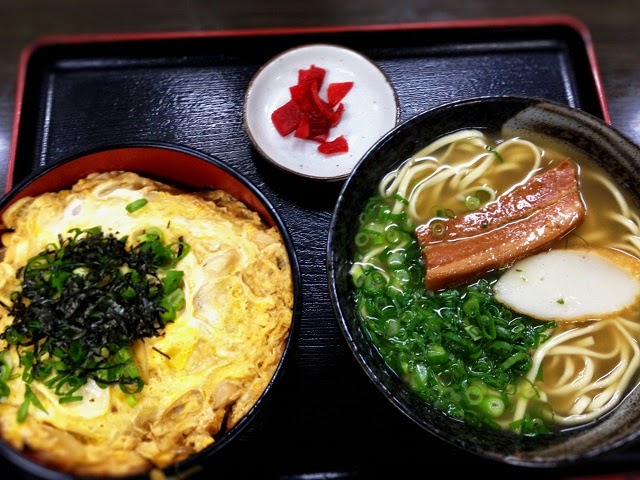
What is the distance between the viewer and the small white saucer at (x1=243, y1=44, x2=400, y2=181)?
8.93 feet

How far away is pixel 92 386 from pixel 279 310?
2.42 ft

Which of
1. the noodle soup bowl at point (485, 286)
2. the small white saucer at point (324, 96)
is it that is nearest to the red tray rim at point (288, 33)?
the small white saucer at point (324, 96)

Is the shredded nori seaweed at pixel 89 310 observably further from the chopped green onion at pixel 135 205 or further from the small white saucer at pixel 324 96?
the small white saucer at pixel 324 96

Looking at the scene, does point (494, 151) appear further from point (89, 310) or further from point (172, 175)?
point (89, 310)

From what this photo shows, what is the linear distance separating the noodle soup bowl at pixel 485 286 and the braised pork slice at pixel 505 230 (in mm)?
18

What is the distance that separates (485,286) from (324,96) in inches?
50.7

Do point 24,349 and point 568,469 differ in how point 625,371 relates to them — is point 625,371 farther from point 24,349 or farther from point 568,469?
point 24,349

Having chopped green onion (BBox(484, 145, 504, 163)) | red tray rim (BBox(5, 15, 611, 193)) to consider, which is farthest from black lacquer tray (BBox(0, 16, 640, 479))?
chopped green onion (BBox(484, 145, 504, 163))

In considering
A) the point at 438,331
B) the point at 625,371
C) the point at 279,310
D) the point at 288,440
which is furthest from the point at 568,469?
the point at 279,310

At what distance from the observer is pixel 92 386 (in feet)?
6.68

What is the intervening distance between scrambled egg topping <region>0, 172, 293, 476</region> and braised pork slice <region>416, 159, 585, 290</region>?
24.6 inches

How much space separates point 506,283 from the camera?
2291 millimetres

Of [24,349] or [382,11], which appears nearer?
[24,349]

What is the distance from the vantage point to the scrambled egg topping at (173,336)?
1987mm
